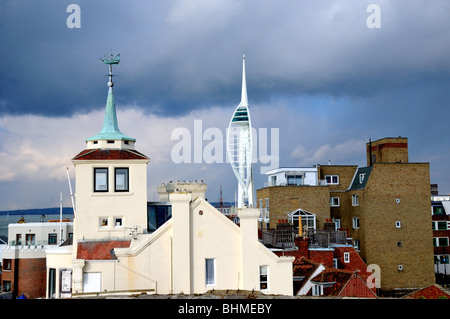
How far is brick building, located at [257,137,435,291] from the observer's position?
57.3m

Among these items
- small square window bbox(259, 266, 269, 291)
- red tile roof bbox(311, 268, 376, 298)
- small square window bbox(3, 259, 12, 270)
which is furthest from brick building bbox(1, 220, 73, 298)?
red tile roof bbox(311, 268, 376, 298)

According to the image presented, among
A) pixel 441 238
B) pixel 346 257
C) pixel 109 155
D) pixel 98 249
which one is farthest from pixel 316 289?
pixel 441 238

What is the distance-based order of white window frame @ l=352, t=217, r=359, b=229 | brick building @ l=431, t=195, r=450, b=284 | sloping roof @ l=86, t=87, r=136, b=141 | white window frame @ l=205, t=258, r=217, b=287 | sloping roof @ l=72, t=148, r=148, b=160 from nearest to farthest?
white window frame @ l=205, t=258, r=217, b=287
sloping roof @ l=72, t=148, r=148, b=160
sloping roof @ l=86, t=87, r=136, b=141
white window frame @ l=352, t=217, r=359, b=229
brick building @ l=431, t=195, r=450, b=284

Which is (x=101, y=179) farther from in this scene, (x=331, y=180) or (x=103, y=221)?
(x=331, y=180)

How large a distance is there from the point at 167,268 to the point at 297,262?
11.5 metres

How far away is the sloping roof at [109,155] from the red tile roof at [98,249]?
15.4 ft

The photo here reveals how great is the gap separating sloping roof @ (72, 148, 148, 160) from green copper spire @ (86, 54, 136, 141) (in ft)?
3.98

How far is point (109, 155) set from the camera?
29.3 metres

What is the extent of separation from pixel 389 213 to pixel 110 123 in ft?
123

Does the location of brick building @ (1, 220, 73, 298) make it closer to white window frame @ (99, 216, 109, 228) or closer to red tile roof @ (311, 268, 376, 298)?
white window frame @ (99, 216, 109, 228)

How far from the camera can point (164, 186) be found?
132ft

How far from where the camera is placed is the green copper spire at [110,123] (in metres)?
30.7

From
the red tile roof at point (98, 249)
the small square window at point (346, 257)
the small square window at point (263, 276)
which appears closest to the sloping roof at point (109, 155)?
the red tile roof at point (98, 249)
